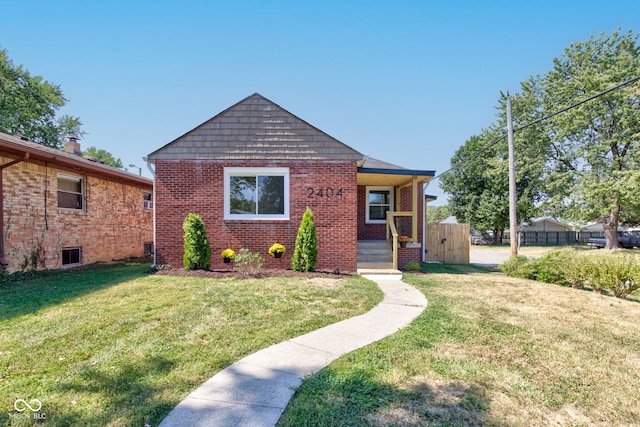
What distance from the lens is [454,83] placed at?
12.5m

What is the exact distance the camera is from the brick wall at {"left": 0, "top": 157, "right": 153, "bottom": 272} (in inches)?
320

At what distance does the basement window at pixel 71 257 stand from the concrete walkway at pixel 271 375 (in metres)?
9.60

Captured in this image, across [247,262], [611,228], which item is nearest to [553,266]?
[247,262]

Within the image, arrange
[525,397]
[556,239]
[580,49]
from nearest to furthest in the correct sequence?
[525,397], [580,49], [556,239]

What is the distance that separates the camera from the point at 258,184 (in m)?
9.09

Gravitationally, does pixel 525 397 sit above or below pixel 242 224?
below

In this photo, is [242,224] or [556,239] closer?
[242,224]

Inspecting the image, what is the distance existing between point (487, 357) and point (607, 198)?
1005 inches

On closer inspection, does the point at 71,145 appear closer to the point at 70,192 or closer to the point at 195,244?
the point at 70,192

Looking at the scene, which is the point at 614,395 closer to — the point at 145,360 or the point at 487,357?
the point at 487,357

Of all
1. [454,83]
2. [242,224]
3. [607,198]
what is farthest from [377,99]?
[607,198]

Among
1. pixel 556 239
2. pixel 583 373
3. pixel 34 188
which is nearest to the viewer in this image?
pixel 583 373

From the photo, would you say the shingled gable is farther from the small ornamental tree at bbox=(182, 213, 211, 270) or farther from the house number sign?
the small ornamental tree at bbox=(182, 213, 211, 270)

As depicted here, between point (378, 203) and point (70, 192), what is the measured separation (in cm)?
1058
